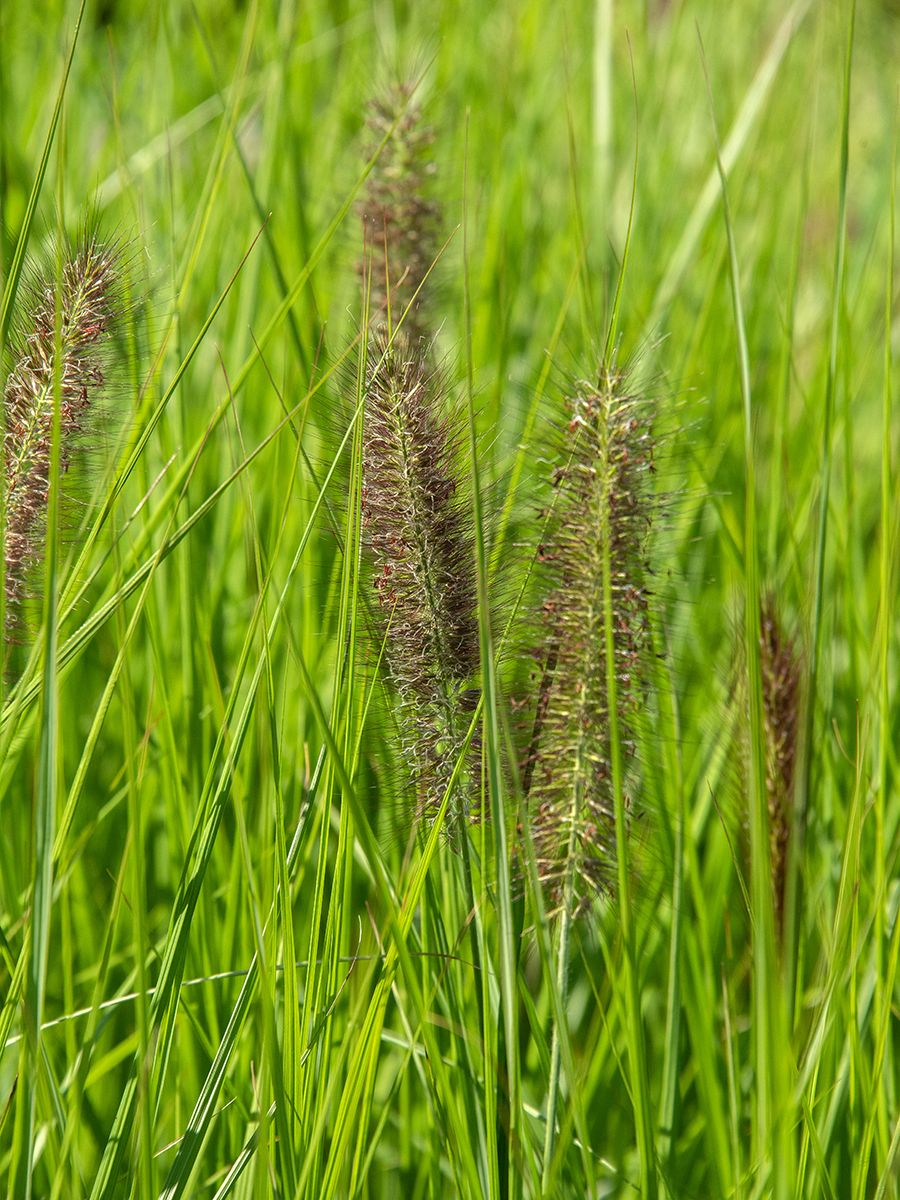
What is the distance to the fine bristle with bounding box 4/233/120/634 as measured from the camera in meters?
0.70

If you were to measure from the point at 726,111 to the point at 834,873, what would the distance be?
1682mm

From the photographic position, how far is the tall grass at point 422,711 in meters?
0.66

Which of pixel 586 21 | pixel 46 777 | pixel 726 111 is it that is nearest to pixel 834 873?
pixel 46 777

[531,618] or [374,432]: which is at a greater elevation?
[374,432]

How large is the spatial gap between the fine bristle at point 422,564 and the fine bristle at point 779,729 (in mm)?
368

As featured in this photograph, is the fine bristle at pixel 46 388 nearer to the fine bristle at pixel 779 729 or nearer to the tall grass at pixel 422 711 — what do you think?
the tall grass at pixel 422 711

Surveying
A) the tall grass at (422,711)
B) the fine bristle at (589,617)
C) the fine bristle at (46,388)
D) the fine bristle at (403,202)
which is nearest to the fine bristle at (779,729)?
the tall grass at (422,711)

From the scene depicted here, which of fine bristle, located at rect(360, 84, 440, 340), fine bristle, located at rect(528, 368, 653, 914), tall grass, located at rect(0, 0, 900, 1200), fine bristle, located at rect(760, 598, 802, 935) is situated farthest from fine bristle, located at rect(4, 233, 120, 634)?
fine bristle, located at rect(760, 598, 802, 935)

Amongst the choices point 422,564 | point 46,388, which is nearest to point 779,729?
point 422,564

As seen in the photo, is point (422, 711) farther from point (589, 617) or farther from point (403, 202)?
point (403, 202)

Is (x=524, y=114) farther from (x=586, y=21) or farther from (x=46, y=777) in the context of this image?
(x=46, y=777)

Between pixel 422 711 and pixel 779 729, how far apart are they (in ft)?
1.41

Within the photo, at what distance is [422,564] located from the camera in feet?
2.27

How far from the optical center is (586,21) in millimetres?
2408
